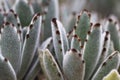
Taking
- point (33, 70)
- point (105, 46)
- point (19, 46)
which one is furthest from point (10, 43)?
point (105, 46)

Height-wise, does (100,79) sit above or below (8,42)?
below

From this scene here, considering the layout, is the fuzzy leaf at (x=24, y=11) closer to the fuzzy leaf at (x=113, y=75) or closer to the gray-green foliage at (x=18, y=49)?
the gray-green foliage at (x=18, y=49)

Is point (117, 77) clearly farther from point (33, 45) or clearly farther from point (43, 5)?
point (43, 5)

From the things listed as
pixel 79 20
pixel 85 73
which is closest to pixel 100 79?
pixel 85 73

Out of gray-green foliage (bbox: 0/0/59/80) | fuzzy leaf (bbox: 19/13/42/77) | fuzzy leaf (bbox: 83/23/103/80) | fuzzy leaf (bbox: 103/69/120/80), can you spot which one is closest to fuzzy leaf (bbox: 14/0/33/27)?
gray-green foliage (bbox: 0/0/59/80)

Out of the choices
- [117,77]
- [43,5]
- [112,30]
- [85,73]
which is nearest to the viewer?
[117,77]

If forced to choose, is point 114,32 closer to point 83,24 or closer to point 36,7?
point 83,24

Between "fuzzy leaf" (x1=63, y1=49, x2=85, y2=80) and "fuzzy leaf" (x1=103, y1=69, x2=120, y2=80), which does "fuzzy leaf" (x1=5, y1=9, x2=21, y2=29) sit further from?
"fuzzy leaf" (x1=103, y1=69, x2=120, y2=80)

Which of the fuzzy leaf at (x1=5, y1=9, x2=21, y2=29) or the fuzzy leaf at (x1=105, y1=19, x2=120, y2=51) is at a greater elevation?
the fuzzy leaf at (x1=5, y1=9, x2=21, y2=29)
